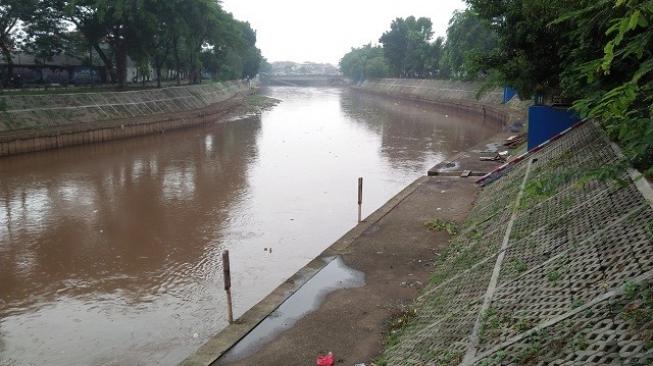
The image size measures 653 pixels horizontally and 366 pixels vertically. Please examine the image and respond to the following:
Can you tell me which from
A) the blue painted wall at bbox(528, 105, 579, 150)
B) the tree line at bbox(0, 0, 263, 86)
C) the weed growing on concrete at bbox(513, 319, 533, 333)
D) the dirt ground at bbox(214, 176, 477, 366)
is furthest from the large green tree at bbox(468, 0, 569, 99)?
the tree line at bbox(0, 0, 263, 86)

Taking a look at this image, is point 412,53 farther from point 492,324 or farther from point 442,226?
point 492,324

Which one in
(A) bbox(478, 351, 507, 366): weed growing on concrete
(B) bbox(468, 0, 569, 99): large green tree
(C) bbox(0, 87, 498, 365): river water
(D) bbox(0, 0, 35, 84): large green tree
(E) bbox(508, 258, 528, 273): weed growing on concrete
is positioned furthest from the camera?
(D) bbox(0, 0, 35, 84): large green tree

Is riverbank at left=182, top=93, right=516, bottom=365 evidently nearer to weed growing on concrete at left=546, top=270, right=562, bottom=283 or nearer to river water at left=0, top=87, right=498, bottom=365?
river water at left=0, top=87, right=498, bottom=365

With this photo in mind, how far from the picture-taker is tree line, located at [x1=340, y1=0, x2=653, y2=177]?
175 inches

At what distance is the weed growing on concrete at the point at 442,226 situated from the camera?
11914mm

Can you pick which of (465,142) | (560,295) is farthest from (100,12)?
(560,295)

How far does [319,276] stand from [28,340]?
5.59 metres

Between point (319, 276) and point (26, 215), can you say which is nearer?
point (319, 276)

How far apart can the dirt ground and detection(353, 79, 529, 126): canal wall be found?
2018 cm

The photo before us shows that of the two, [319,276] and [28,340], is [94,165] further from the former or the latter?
[319,276]

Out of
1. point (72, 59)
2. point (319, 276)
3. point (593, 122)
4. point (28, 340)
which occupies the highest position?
point (72, 59)

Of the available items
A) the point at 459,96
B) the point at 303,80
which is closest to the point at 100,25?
the point at 459,96

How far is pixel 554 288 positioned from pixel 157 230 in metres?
12.6

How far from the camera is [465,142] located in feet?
116
